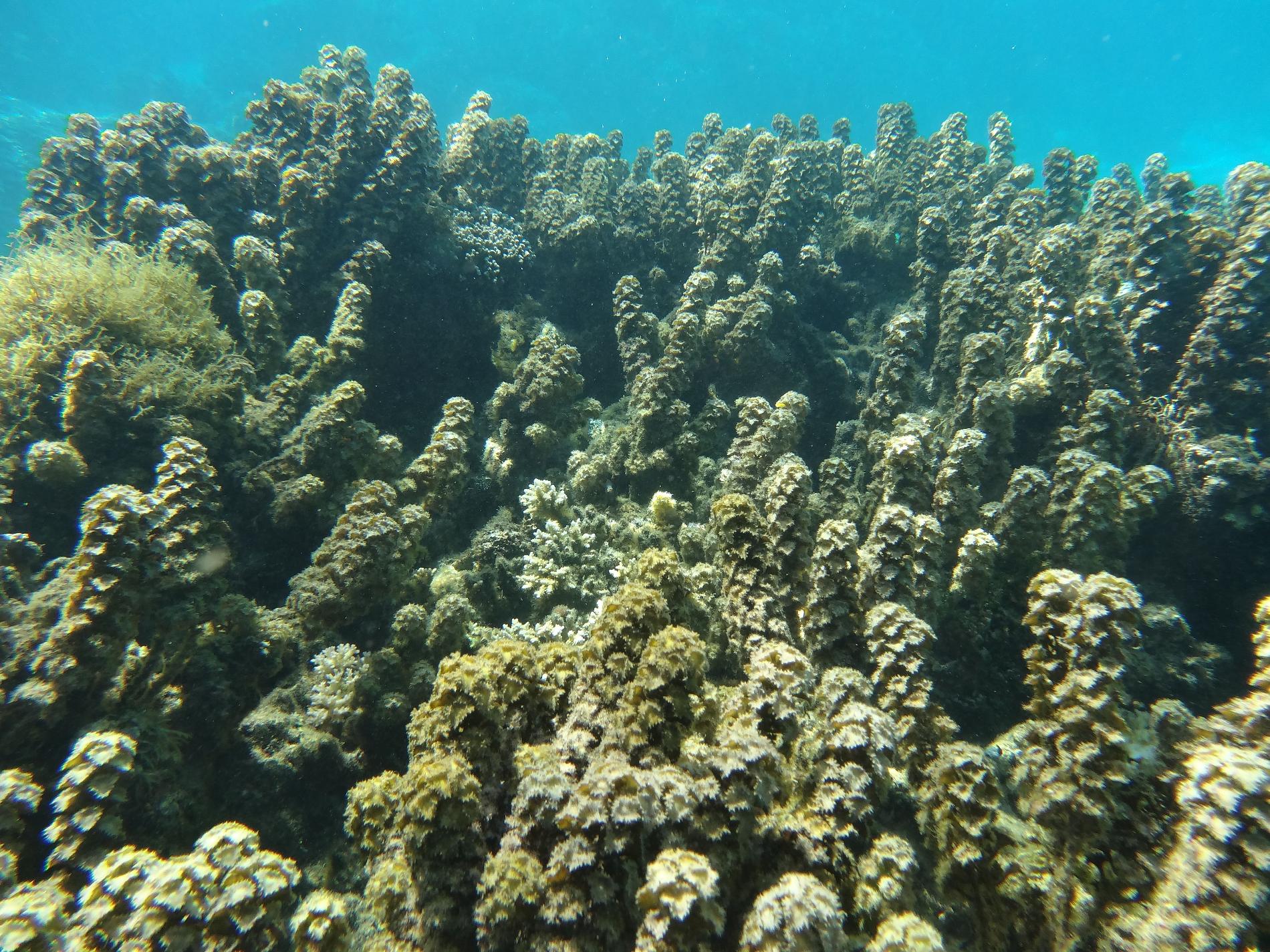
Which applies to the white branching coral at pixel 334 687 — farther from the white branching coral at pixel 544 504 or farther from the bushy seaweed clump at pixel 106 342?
the bushy seaweed clump at pixel 106 342

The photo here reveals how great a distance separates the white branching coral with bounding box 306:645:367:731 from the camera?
5.95 meters

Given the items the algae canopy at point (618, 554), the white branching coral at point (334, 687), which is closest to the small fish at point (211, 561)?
the algae canopy at point (618, 554)

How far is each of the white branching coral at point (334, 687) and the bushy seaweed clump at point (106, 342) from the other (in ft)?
15.1

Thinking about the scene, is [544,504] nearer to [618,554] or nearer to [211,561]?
[618,554]

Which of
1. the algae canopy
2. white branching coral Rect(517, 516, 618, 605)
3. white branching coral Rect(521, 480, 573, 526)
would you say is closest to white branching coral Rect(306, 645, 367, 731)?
the algae canopy

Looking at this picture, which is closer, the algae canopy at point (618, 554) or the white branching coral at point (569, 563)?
the algae canopy at point (618, 554)

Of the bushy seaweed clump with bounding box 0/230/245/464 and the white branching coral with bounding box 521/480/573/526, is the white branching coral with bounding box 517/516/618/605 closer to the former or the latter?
the white branching coral with bounding box 521/480/573/526

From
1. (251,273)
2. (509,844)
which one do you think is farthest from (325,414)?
(509,844)

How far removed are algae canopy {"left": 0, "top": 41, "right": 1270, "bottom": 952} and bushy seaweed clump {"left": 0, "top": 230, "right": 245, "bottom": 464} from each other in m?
0.07

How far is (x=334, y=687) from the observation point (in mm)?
6066

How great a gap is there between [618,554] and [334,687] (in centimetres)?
393

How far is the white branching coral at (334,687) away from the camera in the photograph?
5.95 metres

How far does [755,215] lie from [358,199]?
9644mm

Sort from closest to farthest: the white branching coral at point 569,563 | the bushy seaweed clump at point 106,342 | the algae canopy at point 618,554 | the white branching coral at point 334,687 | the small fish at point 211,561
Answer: the algae canopy at point 618,554, the white branching coral at point 334,687, the small fish at point 211,561, the bushy seaweed clump at point 106,342, the white branching coral at point 569,563
